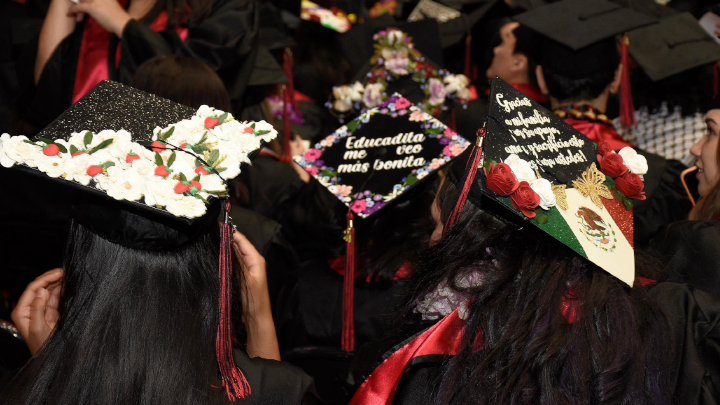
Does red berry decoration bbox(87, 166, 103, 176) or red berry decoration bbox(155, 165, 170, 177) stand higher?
red berry decoration bbox(87, 166, 103, 176)

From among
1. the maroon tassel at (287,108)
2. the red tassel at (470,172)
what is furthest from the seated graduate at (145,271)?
the maroon tassel at (287,108)

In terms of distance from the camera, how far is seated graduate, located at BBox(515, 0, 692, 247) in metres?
2.81

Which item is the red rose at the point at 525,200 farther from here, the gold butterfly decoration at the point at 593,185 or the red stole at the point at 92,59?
the red stole at the point at 92,59

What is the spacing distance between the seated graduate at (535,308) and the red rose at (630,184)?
6cm

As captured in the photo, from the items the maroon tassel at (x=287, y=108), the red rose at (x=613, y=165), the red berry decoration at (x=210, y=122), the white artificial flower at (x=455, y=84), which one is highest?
the red berry decoration at (x=210, y=122)

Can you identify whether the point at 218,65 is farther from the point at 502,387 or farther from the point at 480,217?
the point at 502,387

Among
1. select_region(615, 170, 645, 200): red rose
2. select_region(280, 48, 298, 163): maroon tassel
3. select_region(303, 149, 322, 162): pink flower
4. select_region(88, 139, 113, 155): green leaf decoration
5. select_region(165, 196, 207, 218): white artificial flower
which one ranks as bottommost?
select_region(280, 48, 298, 163): maroon tassel

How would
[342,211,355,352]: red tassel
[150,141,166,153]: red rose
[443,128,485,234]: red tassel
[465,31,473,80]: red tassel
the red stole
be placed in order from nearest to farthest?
[150,141,166,153]: red rose < [443,128,485,234]: red tassel < [342,211,355,352]: red tassel < the red stole < [465,31,473,80]: red tassel

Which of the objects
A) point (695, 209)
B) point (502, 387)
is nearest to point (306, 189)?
point (695, 209)

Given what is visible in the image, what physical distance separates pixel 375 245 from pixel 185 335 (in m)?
1.04

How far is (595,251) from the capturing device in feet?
4.56

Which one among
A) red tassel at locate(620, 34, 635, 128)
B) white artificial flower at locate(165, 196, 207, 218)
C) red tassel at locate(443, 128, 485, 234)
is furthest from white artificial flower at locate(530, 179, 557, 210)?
red tassel at locate(620, 34, 635, 128)

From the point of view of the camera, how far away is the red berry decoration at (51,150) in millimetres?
1282

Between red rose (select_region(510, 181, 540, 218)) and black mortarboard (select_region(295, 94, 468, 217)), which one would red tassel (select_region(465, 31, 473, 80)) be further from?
red rose (select_region(510, 181, 540, 218))
